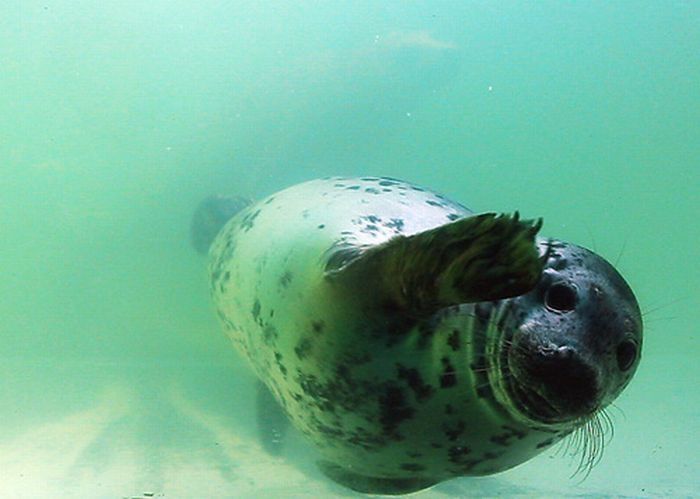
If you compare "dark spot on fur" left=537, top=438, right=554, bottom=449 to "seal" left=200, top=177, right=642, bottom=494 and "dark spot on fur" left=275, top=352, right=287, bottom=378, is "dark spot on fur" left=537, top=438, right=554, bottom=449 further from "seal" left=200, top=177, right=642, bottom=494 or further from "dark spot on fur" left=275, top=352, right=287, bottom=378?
"dark spot on fur" left=275, top=352, right=287, bottom=378

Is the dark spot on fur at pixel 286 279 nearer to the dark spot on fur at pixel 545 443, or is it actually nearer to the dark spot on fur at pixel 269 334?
the dark spot on fur at pixel 269 334

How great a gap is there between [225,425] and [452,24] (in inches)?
307

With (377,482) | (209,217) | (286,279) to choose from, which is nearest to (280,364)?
(286,279)

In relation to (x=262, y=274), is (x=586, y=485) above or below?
below

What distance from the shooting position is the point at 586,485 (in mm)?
3578

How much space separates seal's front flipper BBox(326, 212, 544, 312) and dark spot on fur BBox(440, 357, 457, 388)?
0.59 feet

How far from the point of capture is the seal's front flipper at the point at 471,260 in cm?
123

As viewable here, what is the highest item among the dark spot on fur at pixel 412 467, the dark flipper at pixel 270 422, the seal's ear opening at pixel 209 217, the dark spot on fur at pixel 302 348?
the dark spot on fur at pixel 302 348

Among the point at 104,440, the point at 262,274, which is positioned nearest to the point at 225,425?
the point at 104,440

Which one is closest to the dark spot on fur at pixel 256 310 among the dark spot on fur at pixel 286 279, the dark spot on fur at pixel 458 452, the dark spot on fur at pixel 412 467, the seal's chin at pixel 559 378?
the dark spot on fur at pixel 286 279

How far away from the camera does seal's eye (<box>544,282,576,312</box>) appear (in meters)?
1.33

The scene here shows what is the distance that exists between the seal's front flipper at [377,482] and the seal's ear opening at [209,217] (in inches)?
105

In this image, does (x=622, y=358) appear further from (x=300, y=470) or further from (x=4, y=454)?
(x=4, y=454)

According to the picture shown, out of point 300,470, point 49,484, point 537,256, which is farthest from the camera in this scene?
point 300,470
